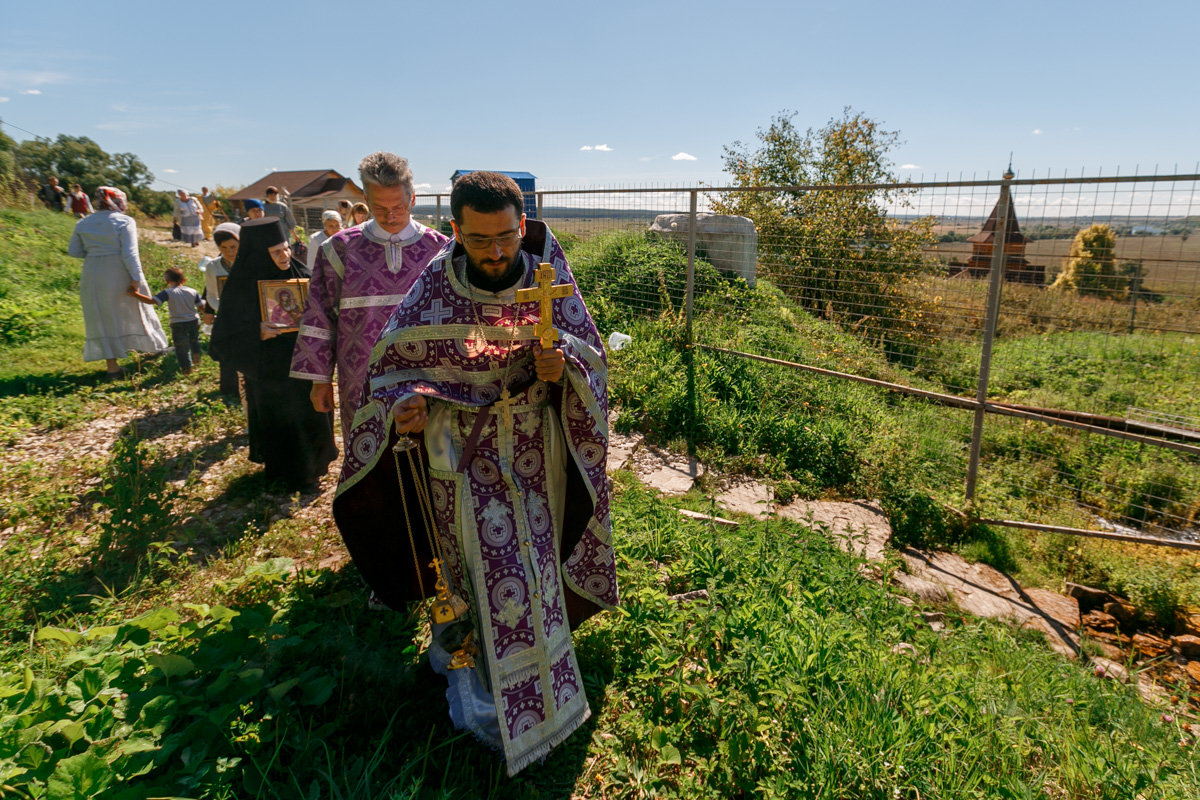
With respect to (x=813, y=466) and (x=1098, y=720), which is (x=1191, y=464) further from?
(x=1098, y=720)

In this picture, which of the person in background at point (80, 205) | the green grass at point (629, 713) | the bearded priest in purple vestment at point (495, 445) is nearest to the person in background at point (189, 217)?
the person in background at point (80, 205)

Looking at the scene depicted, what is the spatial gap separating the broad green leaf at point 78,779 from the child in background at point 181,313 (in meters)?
7.10

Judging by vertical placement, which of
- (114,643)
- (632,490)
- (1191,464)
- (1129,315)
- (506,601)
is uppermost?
(1129,315)

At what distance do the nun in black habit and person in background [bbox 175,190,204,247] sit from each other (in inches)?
690

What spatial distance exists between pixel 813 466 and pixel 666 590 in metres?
2.84

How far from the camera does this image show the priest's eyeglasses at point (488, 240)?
89.9 inches

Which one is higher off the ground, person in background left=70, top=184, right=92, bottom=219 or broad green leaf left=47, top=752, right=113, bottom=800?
person in background left=70, top=184, right=92, bottom=219

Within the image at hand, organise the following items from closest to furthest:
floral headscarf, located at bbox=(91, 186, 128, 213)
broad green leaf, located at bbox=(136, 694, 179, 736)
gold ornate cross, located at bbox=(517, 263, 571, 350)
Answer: broad green leaf, located at bbox=(136, 694, 179, 736)
gold ornate cross, located at bbox=(517, 263, 571, 350)
floral headscarf, located at bbox=(91, 186, 128, 213)

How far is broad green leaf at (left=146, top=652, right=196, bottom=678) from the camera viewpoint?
7.80ft

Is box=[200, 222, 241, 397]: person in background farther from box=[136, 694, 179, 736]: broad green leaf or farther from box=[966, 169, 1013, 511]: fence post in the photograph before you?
box=[966, 169, 1013, 511]: fence post

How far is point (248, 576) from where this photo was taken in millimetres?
3479

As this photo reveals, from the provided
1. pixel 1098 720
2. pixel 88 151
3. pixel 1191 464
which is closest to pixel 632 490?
pixel 1098 720

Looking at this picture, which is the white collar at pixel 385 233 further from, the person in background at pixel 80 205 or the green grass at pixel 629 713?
the person in background at pixel 80 205

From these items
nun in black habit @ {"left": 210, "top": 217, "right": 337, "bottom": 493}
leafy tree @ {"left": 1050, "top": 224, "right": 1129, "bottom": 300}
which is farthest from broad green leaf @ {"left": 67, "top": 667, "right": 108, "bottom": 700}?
leafy tree @ {"left": 1050, "top": 224, "right": 1129, "bottom": 300}
